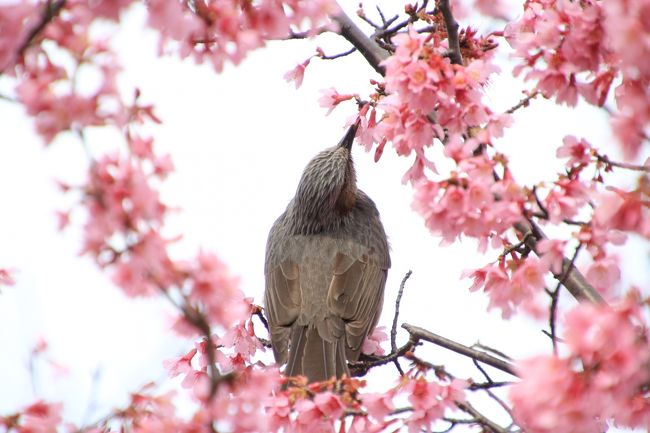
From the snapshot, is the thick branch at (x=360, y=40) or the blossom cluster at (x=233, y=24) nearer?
the blossom cluster at (x=233, y=24)

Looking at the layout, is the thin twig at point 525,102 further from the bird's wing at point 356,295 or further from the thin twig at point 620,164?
the bird's wing at point 356,295

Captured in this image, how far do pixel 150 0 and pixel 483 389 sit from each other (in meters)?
1.83

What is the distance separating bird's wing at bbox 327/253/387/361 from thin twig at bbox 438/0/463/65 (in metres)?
1.99

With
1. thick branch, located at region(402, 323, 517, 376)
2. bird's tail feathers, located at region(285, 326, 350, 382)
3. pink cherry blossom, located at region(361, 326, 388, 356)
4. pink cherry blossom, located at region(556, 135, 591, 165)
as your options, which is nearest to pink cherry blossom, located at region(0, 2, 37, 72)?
pink cherry blossom, located at region(556, 135, 591, 165)

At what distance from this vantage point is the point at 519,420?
3047mm

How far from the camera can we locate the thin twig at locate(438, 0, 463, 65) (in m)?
3.46

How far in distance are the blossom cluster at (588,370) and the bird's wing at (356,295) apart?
8.90 ft

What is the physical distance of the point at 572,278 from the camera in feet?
11.7

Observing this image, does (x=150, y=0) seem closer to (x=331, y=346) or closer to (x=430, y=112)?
(x=430, y=112)

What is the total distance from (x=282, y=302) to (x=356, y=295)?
48cm

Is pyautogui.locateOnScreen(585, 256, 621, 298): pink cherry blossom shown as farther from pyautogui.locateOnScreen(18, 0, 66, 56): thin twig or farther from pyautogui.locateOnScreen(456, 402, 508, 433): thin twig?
pyautogui.locateOnScreen(18, 0, 66, 56): thin twig

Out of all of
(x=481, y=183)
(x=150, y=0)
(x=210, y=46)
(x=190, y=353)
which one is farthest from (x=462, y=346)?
(x=150, y=0)

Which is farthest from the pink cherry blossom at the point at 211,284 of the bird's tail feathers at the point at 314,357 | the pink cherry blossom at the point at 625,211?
the bird's tail feathers at the point at 314,357

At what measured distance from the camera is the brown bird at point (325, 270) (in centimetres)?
495
